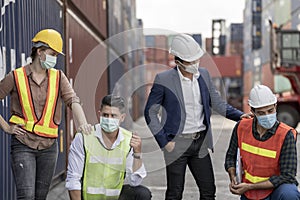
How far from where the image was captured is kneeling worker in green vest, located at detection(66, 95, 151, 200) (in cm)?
426

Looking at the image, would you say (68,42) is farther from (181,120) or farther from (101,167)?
(101,167)

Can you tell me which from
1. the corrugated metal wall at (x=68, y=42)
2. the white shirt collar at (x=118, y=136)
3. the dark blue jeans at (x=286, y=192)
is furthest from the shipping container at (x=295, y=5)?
the white shirt collar at (x=118, y=136)

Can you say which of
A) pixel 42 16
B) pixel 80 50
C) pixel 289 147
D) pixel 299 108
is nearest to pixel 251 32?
pixel 299 108

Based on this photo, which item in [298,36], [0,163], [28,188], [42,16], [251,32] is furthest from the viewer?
[251,32]

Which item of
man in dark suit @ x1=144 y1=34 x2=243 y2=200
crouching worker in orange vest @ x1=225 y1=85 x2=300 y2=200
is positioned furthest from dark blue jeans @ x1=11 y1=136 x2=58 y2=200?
crouching worker in orange vest @ x1=225 y1=85 x2=300 y2=200

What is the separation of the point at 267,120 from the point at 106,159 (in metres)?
1.17

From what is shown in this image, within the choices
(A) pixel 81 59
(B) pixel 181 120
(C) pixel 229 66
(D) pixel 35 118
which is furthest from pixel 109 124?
(C) pixel 229 66

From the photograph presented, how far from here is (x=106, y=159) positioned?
433cm

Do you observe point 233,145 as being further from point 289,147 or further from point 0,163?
point 0,163

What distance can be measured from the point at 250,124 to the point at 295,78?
14.7 m

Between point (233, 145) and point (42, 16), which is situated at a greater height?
point (42, 16)

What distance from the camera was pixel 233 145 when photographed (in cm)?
472

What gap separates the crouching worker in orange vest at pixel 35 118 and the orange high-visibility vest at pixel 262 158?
1203 mm

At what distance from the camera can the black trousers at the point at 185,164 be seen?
4.86m
